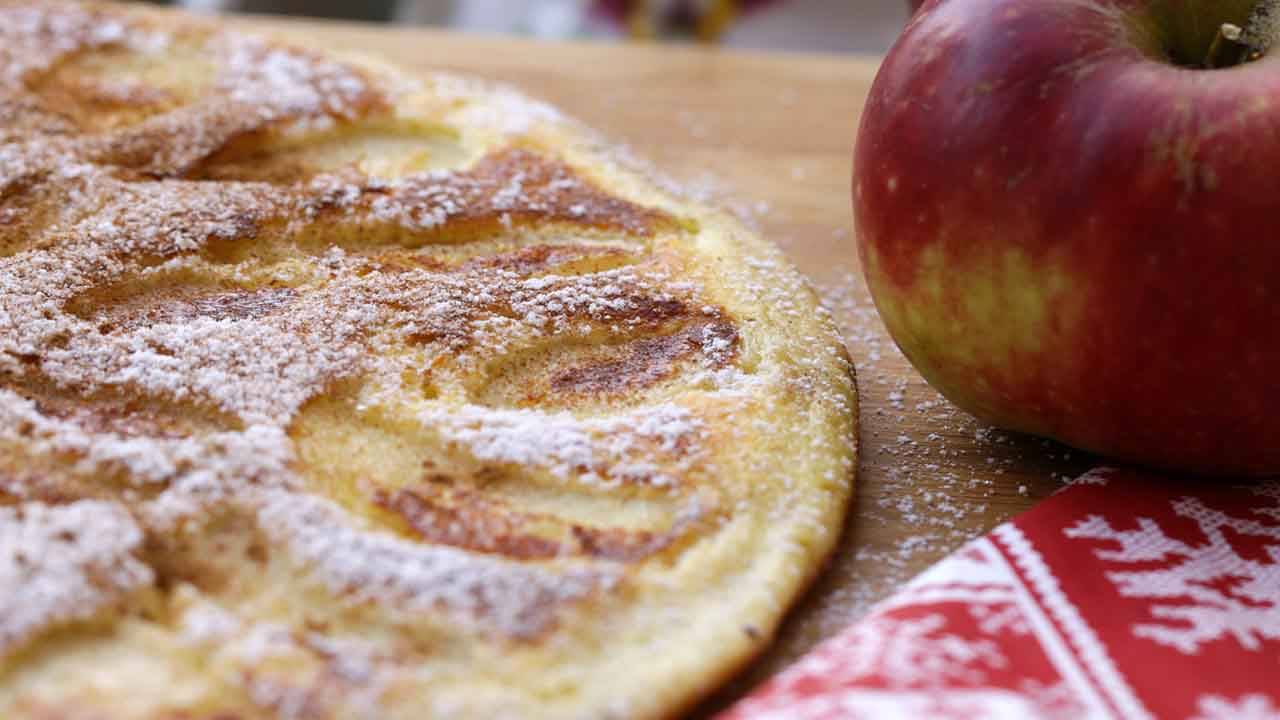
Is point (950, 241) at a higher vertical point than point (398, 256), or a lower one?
higher

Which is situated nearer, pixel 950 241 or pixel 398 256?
pixel 950 241

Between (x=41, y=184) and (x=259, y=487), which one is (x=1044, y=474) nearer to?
(x=259, y=487)

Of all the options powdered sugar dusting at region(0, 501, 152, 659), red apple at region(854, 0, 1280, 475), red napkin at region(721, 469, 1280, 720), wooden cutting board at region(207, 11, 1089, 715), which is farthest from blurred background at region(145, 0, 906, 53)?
powdered sugar dusting at region(0, 501, 152, 659)

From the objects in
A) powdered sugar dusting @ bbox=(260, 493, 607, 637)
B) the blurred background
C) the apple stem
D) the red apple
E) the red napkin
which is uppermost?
the apple stem

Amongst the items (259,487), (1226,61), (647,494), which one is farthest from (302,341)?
(1226,61)

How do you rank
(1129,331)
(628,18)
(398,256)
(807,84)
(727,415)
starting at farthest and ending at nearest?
(628,18)
(807,84)
(398,256)
(727,415)
(1129,331)

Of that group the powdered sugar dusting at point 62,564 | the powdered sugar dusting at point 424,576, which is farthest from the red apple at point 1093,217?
the powdered sugar dusting at point 62,564

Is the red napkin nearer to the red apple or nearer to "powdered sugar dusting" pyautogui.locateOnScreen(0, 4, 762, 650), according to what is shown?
the red apple
